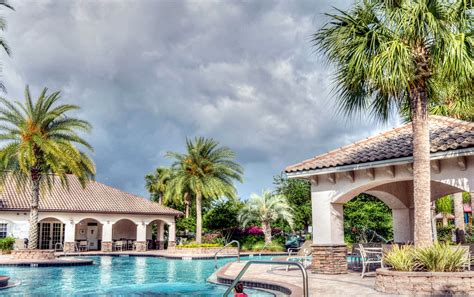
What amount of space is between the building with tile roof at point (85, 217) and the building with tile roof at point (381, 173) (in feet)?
77.0

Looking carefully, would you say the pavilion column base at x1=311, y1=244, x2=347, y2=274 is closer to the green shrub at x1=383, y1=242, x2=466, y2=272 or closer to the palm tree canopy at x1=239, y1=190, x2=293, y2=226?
the green shrub at x1=383, y1=242, x2=466, y2=272

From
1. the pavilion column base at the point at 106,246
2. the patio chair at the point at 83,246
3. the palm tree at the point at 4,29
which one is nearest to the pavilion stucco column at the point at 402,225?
the palm tree at the point at 4,29

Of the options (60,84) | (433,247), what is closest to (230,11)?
(433,247)

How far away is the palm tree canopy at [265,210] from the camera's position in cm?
3788

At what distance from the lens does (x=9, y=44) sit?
14.1 meters

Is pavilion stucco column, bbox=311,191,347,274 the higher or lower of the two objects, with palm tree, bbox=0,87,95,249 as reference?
lower

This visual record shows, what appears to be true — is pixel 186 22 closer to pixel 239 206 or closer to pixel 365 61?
pixel 365 61

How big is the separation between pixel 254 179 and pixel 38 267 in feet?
67.0

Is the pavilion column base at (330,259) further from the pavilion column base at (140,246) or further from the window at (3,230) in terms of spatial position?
the window at (3,230)

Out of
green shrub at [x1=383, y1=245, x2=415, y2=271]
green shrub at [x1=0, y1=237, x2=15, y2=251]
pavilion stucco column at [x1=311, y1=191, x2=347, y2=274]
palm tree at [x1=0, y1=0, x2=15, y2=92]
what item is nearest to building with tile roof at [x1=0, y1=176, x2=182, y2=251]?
green shrub at [x1=0, y1=237, x2=15, y2=251]

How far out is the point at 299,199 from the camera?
44.2 m

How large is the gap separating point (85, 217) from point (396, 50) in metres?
30.7

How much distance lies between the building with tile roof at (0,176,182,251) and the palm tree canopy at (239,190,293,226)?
6729 mm

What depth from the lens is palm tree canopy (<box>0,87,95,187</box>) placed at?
25047mm
